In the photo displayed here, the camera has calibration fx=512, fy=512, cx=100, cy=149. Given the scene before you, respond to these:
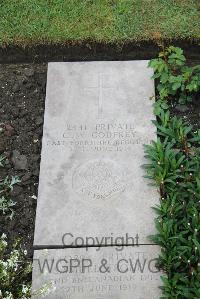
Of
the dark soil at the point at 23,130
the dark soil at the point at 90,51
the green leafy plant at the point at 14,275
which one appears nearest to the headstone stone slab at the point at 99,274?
the green leafy plant at the point at 14,275

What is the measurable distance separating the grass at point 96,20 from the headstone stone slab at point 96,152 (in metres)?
0.52

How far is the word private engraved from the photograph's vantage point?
4395mm

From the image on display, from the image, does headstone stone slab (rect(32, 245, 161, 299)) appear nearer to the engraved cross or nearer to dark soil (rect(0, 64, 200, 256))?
dark soil (rect(0, 64, 200, 256))

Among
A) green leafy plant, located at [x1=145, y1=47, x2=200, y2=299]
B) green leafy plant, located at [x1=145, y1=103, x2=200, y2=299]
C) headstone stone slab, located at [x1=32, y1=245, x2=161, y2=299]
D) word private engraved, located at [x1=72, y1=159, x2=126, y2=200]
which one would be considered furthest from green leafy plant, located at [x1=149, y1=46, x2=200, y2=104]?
headstone stone slab, located at [x1=32, y1=245, x2=161, y2=299]

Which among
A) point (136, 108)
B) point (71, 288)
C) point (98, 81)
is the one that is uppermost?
point (98, 81)

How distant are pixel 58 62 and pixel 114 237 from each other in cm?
207

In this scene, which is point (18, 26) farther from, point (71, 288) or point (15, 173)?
point (71, 288)

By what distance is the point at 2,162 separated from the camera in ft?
15.8

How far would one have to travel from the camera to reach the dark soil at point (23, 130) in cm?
443

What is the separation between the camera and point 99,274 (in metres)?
3.98

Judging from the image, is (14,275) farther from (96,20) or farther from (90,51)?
(96,20)

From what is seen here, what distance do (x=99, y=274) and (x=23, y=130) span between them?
5.64ft

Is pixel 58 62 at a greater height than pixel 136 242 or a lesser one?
greater

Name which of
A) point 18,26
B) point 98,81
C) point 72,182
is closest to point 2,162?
point 72,182
